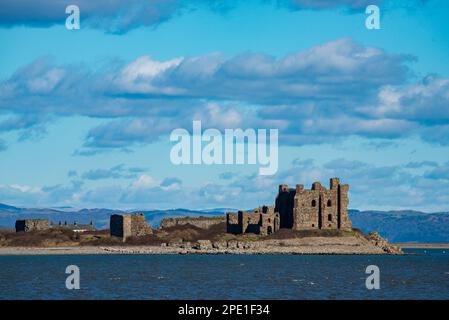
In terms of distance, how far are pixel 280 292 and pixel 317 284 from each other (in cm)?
1142

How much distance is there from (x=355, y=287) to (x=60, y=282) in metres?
27.4

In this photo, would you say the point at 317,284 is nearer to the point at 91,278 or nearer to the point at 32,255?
the point at 91,278

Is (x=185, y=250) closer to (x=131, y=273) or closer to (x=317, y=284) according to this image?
(x=131, y=273)

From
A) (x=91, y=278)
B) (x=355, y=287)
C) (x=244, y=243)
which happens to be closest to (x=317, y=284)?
(x=355, y=287)

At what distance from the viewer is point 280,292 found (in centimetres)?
8306
